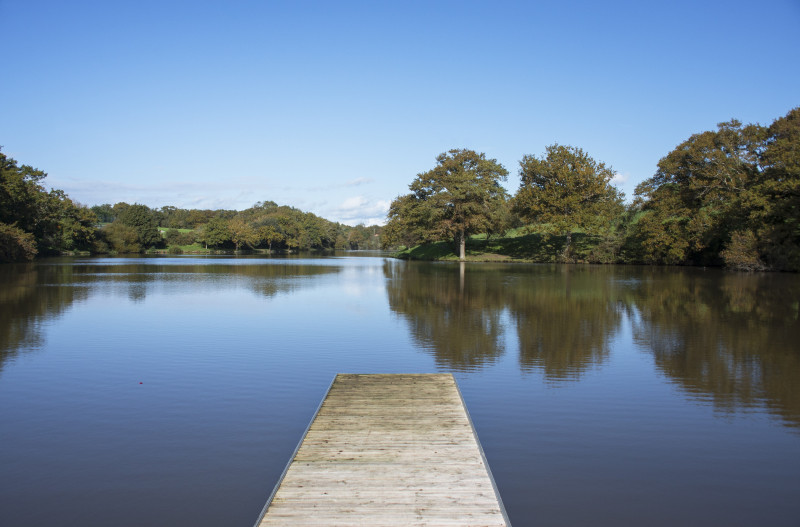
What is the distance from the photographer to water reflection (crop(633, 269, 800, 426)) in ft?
29.1

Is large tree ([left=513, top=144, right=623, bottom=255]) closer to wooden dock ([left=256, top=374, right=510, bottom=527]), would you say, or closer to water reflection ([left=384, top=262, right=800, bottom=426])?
water reflection ([left=384, top=262, right=800, bottom=426])

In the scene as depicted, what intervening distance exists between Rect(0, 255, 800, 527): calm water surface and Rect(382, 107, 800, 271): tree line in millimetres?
22510

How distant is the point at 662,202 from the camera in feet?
148

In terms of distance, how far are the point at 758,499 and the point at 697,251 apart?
4625 cm

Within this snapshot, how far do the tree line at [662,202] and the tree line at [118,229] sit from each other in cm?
3786

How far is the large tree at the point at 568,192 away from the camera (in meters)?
49.8

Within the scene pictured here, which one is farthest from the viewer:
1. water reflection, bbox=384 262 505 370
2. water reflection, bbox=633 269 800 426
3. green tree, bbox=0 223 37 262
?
green tree, bbox=0 223 37 262

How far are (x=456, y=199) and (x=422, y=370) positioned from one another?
44.3 m

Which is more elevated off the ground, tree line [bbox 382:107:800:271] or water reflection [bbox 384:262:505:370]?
tree line [bbox 382:107:800:271]

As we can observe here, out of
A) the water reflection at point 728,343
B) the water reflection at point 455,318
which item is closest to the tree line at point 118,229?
the water reflection at point 455,318

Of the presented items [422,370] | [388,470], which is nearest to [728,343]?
[422,370]

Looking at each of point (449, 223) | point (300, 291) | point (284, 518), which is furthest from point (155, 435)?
point (449, 223)

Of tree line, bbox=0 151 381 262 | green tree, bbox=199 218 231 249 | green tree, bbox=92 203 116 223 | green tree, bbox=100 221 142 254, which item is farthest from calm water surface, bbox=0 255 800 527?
green tree, bbox=92 203 116 223

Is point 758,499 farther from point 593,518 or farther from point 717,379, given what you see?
point 717,379
